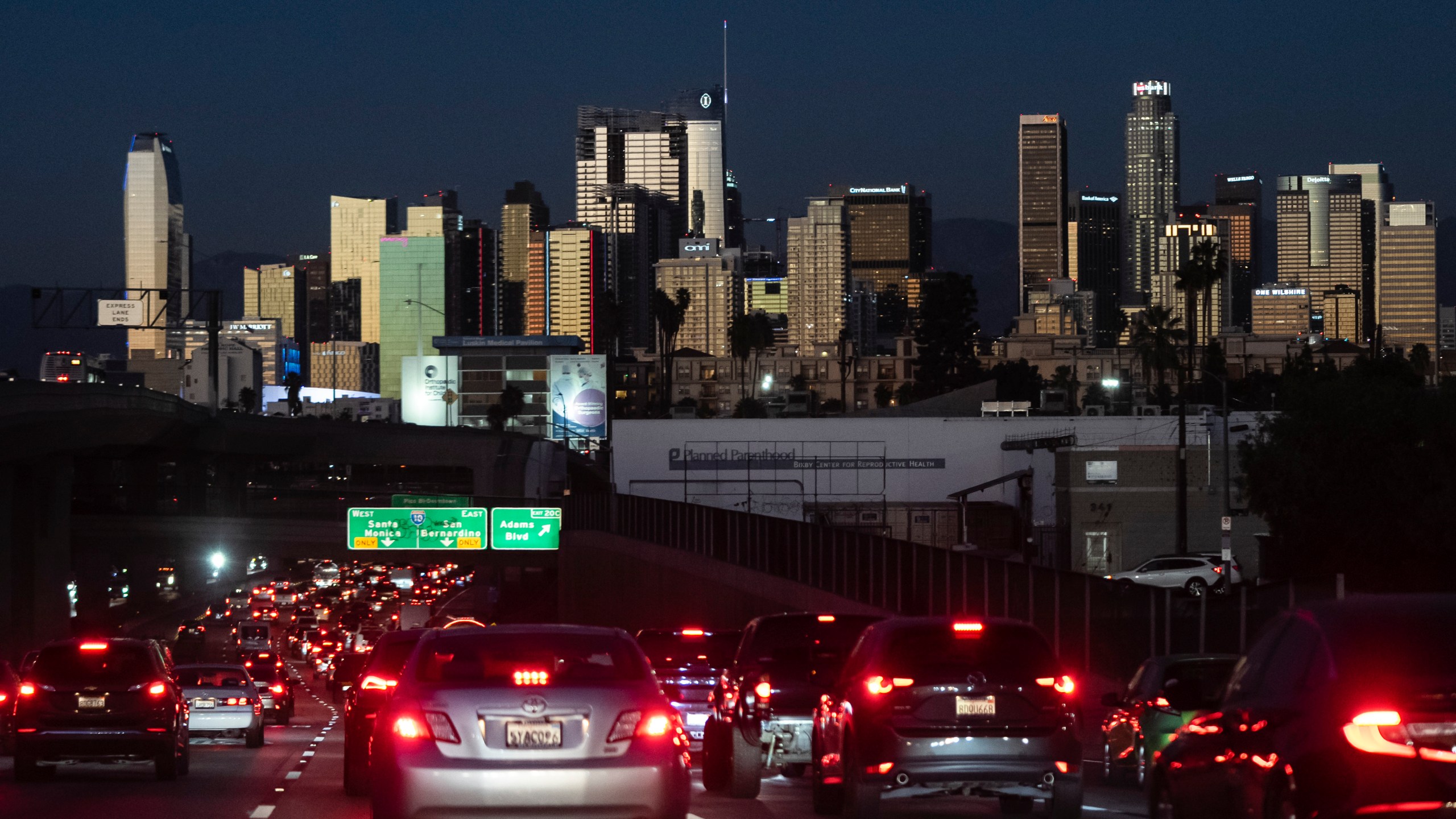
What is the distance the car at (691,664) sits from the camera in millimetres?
20922

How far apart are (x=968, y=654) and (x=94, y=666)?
1022cm

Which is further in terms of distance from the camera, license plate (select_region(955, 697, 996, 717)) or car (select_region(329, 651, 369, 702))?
car (select_region(329, 651, 369, 702))

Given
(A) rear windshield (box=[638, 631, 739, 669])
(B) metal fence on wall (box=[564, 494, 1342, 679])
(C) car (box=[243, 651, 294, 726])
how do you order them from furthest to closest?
(C) car (box=[243, 651, 294, 726]), (A) rear windshield (box=[638, 631, 739, 669]), (B) metal fence on wall (box=[564, 494, 1342, 679])

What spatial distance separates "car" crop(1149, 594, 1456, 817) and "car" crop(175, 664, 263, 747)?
21.1 meters

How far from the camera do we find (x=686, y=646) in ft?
76.2

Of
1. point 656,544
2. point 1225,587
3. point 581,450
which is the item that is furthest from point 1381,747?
point 581,450

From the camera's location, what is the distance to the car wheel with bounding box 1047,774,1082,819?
42.0 ft

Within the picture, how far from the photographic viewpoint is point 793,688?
637 inches

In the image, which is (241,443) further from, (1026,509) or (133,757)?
(133,757)

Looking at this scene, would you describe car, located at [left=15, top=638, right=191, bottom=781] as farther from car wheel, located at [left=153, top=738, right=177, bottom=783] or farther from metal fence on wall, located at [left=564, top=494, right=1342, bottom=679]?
metal fence on wall, located at [left=564, top=494, right=1342, bottom=679]

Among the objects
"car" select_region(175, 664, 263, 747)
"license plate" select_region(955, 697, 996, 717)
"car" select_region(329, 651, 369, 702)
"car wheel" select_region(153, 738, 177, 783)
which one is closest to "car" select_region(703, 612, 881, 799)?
"license plate" select_region(955, 697, 996, 717)

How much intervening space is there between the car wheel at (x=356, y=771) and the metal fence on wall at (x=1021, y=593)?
7.12 metres

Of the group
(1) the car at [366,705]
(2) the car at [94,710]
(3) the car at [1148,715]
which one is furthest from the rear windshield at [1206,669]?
(2) the car at [94,710]

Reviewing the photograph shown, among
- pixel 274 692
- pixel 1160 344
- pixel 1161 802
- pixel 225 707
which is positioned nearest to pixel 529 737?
pixel 1161 802
